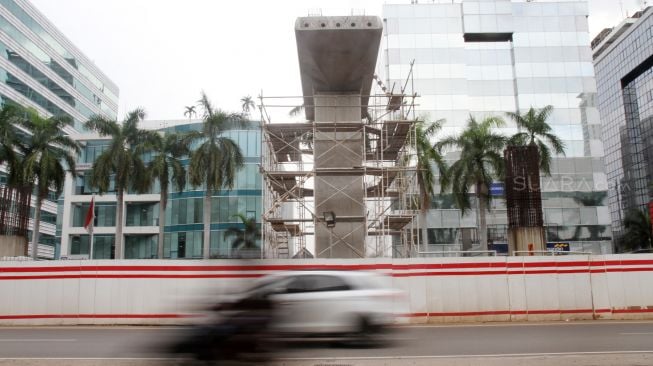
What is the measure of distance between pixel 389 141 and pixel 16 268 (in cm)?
1790

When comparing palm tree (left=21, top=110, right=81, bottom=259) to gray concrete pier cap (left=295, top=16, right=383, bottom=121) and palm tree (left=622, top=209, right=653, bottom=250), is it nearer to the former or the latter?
gray concrete pier cap (left=295, top=16, right=383, bottom=121)

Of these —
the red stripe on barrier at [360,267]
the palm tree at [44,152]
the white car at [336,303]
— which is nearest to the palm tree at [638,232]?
the red stripe on barrier at [360,267]

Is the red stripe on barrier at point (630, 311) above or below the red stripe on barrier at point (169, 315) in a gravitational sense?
below

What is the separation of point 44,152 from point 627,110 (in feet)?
317

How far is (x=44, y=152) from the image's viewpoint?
1574 inches

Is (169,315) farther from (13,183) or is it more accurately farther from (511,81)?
(511,81)

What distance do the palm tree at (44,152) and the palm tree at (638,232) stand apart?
66437mm

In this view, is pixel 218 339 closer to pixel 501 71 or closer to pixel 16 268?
pixel 16 268

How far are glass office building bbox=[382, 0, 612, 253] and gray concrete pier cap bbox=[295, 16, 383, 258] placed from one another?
33.7 meters

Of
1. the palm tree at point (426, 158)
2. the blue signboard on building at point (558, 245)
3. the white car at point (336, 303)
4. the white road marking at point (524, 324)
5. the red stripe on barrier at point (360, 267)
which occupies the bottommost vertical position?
the white road marking at point (524, 324)

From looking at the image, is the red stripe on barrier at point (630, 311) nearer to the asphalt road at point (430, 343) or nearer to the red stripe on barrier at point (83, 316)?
the asphalt road at point (430, 343)

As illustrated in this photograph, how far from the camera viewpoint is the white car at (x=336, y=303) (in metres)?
9.94

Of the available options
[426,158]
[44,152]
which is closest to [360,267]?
[426,158]

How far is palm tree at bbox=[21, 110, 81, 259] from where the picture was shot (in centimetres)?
3944
